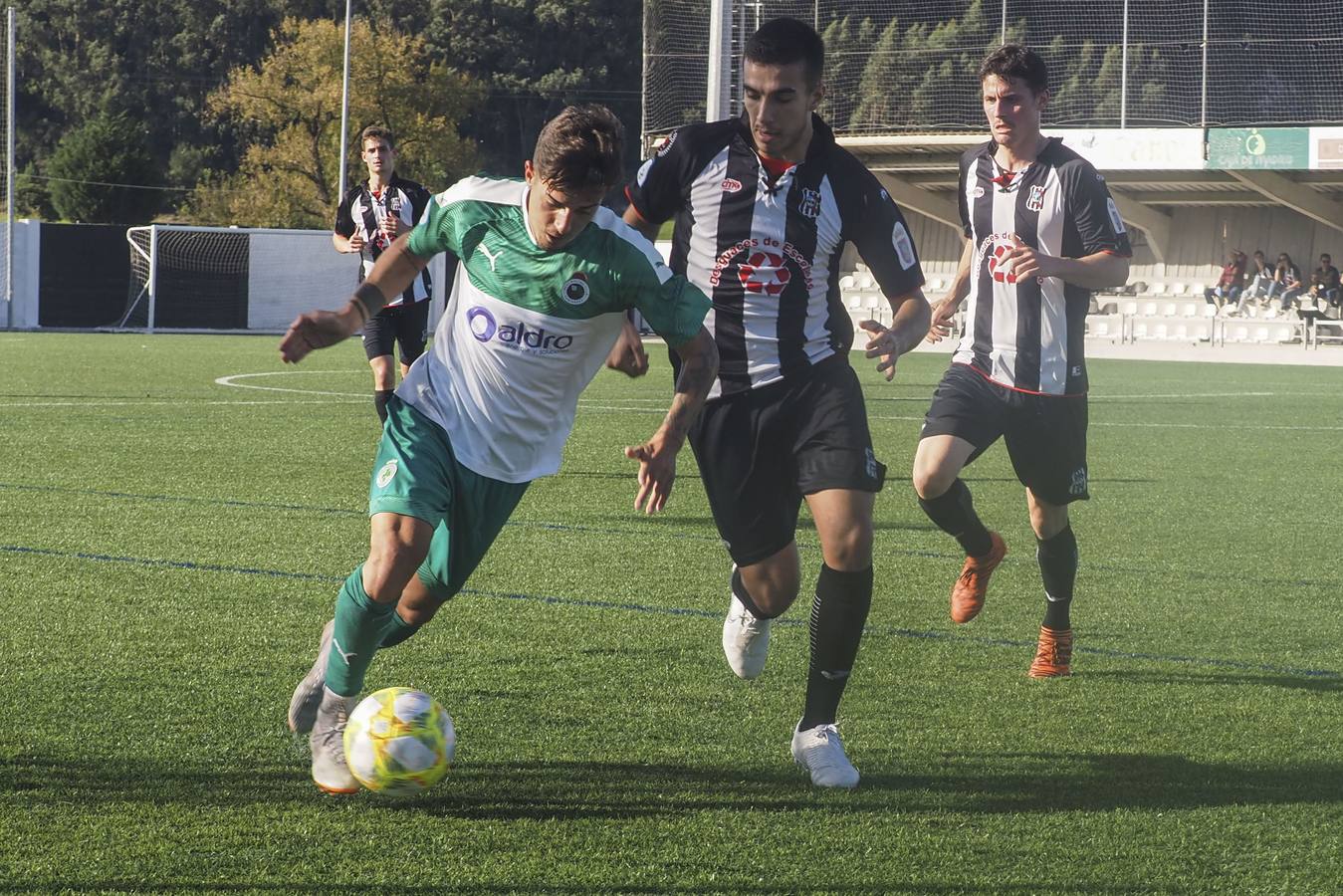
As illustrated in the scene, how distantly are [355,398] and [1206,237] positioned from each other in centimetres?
2833

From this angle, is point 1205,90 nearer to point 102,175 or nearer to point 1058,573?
point 102,175

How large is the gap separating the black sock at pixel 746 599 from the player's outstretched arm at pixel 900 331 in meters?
0.78

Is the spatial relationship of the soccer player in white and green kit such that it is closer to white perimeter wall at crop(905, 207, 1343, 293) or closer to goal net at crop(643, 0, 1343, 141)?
goal net at crop(643, 0, 1343, 141)

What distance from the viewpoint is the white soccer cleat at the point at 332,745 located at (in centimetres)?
396

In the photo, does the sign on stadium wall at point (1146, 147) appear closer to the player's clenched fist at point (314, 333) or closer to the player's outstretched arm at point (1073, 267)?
the player's outstretched arm at point (1073, 267)

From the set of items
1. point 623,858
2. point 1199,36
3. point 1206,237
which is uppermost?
point 1199,36

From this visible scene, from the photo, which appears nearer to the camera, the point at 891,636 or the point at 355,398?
the point at 891,636

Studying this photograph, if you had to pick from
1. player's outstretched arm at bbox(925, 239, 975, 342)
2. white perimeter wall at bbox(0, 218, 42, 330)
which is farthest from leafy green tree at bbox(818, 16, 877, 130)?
player's outstretched arm at bbox(925, 239, 975, 342)

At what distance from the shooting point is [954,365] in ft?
19.9

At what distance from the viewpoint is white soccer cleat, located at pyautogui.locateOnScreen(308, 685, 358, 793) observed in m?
3.96

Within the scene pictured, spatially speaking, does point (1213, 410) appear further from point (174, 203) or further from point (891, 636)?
point (174, 203)

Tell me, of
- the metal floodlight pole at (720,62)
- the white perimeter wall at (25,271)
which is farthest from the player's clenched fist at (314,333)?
the white perimeter wall at (25,271)

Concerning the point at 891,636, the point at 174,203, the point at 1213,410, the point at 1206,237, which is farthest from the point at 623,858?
the point at 174,203

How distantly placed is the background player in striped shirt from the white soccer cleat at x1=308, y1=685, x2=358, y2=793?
7.02 metres
